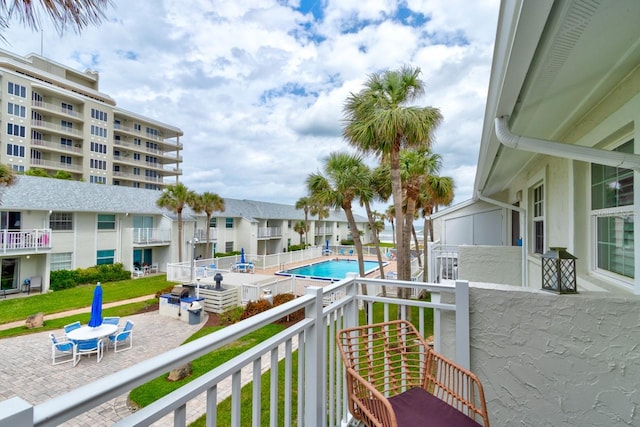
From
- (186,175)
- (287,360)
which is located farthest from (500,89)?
(186,175)

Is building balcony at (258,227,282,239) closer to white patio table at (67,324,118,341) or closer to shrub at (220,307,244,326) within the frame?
shrub at (220,307,244,326)

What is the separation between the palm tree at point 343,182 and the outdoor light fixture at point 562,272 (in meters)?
9.94

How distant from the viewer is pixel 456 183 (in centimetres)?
1388

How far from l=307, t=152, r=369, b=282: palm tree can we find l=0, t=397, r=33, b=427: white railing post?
468 inches

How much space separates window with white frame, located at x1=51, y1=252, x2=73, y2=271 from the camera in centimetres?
1689

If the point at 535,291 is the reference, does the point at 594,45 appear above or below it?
above

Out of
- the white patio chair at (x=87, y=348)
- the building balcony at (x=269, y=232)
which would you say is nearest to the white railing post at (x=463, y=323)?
the white patio chair at (x=87, y=348)

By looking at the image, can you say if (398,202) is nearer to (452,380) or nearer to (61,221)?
(452,380)

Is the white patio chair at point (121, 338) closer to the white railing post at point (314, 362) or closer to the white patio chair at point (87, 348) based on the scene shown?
the white patio chair at point (87, 348)

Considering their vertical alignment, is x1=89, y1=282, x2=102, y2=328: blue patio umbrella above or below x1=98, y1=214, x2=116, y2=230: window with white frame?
below

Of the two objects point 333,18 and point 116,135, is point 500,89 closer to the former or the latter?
point 333,18

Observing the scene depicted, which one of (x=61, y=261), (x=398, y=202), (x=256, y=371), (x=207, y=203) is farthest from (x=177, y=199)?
(x=256, y=371)

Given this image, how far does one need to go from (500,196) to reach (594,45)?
35.8 ft

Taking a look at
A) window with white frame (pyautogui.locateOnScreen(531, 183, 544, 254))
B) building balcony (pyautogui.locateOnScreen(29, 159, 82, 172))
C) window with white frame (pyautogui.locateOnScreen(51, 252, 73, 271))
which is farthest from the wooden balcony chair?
building balcony (pyautogui.locateOnScreen(29, 159, 82, 172))
